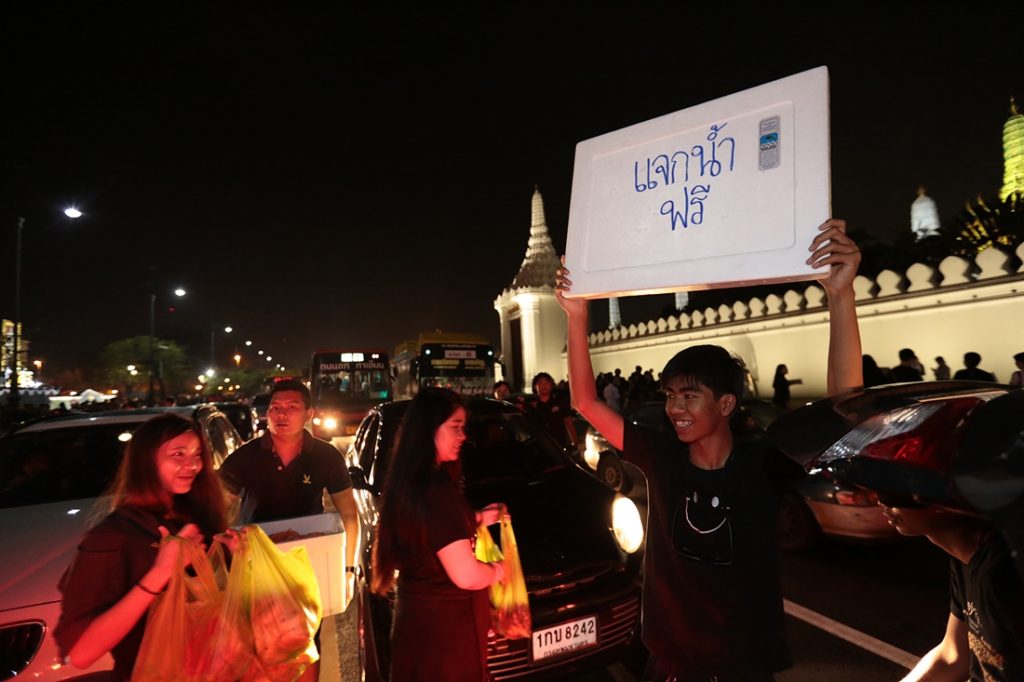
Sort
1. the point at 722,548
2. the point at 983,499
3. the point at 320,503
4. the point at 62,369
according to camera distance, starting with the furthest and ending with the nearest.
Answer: the point at 62,369, the point at 320,503, the point at 722,548, the point at 983,499

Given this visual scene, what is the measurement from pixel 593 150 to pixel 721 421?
119cm

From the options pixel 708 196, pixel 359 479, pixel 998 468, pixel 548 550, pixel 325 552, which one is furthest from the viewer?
pixel 359 479

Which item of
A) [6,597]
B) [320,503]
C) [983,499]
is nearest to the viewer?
[983,499]

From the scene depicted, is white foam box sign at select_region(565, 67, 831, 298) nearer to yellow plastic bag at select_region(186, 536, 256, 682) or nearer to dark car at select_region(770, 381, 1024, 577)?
dark car at select_region(770, 381, 1024, 577)

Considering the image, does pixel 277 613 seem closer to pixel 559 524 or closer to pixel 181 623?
pixel 181 623

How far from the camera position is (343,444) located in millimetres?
14875

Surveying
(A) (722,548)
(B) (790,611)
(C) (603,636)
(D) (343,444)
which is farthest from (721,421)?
(D) (343,444)

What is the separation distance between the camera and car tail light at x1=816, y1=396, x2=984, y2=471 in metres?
1.03

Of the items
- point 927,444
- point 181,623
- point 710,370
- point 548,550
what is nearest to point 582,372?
point 710,370

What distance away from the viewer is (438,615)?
2156 mm

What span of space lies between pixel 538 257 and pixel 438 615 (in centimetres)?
4539

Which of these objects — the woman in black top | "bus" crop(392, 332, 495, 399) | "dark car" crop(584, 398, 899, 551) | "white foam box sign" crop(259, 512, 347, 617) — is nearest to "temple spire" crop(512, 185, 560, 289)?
"bus" crop(392, 332, 495, 399)

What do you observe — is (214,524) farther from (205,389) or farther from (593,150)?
(205,389)

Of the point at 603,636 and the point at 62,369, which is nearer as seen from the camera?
the point at 603,636
